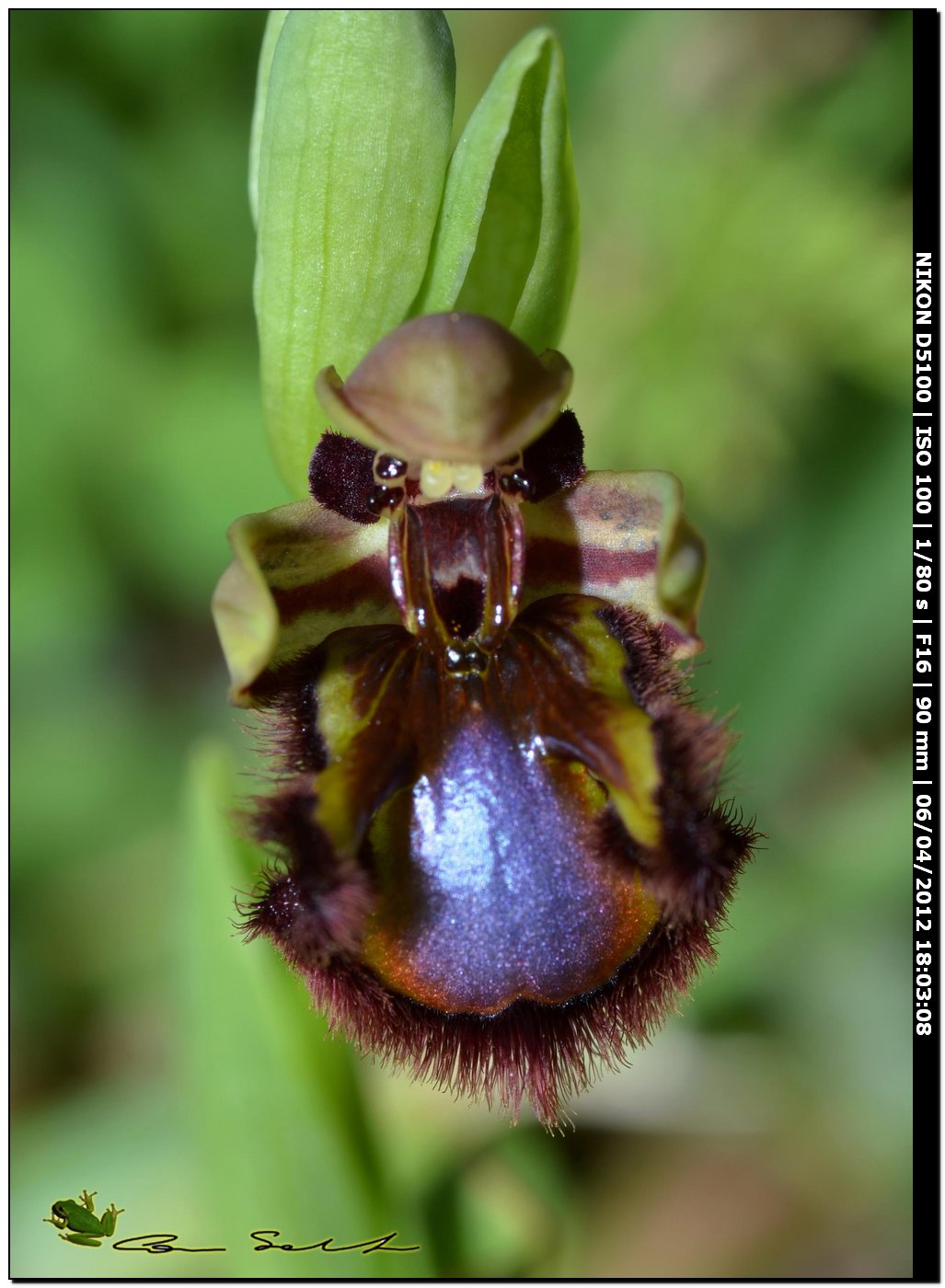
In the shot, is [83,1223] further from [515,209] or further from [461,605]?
[515,209]

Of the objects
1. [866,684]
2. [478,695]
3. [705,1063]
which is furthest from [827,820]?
[478,695]

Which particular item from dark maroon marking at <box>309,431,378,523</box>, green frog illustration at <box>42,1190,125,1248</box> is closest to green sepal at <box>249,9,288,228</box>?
dark maroon marking at <box>309,431,378,523</box>

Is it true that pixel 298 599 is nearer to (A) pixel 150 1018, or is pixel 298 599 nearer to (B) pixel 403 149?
(B) pixel 403 149

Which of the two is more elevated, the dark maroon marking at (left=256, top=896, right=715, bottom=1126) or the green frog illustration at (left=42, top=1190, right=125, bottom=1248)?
the dark maroon marking at (left=256, top=896, right=715, bottom=1126)

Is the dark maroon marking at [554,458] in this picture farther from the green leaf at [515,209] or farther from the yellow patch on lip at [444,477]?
the green leaf at [515,209]

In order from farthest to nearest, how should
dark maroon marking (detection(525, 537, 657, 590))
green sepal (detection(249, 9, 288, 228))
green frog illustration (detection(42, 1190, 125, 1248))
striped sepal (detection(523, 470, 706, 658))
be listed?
green frog illustration (detection(42, 1190, 125, 1248)) → green sepal (detection(249, 9, 288, 228)) → dark maroon marking (detection(525, 537, 657, 590)) → striped sepal (detection(523, 470, 706, 658))

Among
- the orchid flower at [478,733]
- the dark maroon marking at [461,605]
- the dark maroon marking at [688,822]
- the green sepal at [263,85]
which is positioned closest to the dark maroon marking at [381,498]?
the orchid flower at [478,733]

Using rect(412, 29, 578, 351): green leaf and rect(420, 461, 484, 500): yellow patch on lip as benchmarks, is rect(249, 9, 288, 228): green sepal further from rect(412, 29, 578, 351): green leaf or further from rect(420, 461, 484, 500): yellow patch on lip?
rect(420, 461, 484, 500): yellow patch on lip
